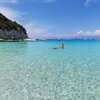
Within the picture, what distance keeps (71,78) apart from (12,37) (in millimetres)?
86467

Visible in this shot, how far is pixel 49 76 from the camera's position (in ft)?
33.3

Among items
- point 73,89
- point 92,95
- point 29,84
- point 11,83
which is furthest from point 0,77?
point 92,95

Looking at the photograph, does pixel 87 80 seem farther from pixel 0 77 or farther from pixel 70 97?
pixel 0 77

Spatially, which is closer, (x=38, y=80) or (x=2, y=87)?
(x=2, y=87)

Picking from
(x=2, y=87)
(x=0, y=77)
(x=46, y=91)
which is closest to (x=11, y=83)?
(x=2, y=87)

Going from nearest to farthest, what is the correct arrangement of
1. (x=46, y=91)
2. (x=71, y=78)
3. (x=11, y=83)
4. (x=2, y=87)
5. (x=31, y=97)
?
(x=31, y=97), (x=46, y=91), (x=2, y=87), (x=11, y=83), (x=71, y=78)

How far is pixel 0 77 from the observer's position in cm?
990

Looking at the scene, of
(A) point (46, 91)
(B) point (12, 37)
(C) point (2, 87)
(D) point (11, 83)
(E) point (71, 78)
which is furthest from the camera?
(B) point (12, 37)

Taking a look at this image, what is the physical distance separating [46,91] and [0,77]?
3726 mm

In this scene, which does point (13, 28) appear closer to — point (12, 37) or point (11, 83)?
point (12, 37)

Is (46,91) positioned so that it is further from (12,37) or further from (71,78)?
(12,37)

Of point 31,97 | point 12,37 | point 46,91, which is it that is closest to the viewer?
point 31,97

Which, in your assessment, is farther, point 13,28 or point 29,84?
point 13,28

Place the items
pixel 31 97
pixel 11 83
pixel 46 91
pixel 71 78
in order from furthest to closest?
1. pixel 71 78
2. pixel 11 83
3. pixel 46 91
4. pixel 31 97
